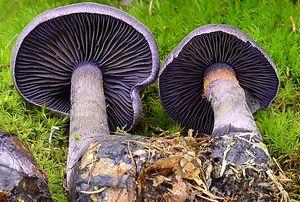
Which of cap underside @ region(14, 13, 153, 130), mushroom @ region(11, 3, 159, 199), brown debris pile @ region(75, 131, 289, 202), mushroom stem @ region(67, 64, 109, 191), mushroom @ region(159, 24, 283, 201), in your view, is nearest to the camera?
brown debris pile @ region(75, 131, 289, 202)

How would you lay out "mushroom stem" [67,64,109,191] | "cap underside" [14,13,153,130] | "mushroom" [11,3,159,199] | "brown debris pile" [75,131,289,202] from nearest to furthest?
"brown debris pile" [75,131,289,202], "mushroom stem" [67,64,109,191], "mushroom" [11,3,159,199], "cap underside" [14,13,153,130]

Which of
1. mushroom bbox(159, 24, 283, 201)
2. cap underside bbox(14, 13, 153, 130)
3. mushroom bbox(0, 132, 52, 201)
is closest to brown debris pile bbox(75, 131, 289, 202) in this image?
mushroom bbox(159, 24, 283, 201)

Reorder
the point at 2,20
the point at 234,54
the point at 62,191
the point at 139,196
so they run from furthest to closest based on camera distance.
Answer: the point at 2,20 < the point at 234,54 < the point at 62,191 < the point at 139,196

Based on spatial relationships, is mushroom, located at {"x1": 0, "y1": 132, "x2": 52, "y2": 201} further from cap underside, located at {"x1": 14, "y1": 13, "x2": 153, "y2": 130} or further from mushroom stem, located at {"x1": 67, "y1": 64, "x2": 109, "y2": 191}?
cap underside, located at {"x1": 14, "y1": 13, "x2": 153, "y2": 130}

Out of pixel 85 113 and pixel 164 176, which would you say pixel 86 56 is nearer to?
pixel 85 113

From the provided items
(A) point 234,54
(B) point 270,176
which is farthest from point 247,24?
(B) point 270,176

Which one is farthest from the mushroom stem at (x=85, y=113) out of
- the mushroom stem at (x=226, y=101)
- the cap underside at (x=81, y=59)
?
the mushroom stem at (x=226, y=101)

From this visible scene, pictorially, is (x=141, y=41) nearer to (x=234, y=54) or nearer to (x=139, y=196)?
(x=234, y=54)
